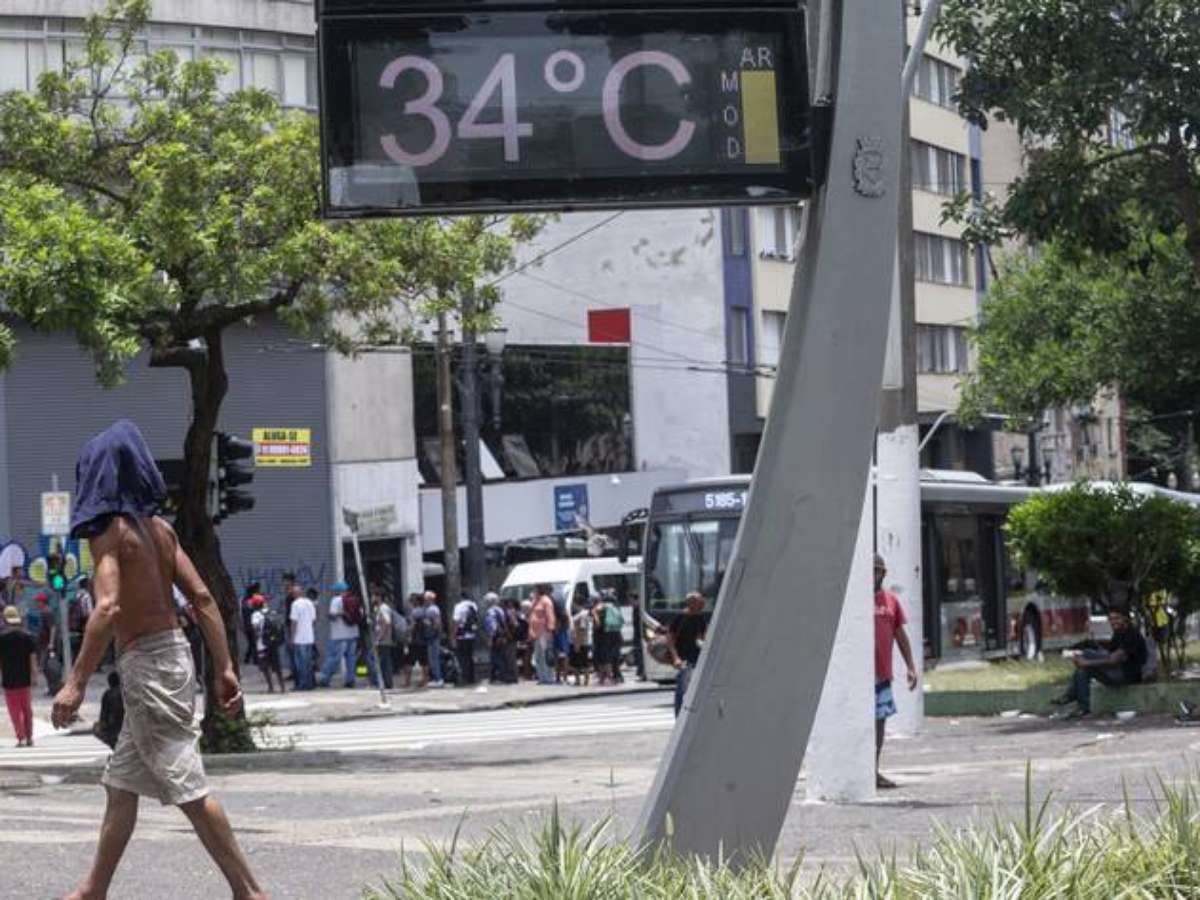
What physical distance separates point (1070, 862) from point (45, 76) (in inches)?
638

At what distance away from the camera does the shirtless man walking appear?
8.70m

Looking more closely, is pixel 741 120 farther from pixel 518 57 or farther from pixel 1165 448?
pixel 1165 448

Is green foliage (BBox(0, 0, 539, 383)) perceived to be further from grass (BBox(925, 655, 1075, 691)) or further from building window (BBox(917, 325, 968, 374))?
building window (BBox(917, 325, 968, 374))

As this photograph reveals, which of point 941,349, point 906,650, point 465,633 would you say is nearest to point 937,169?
point 941,349

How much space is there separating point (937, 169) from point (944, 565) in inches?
1272

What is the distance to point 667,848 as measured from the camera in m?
7.48

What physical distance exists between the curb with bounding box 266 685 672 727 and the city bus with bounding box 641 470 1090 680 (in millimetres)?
1236

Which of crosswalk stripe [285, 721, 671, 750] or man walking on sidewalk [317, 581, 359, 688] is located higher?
man walking on sidewalk [317, 581, 359, 688]

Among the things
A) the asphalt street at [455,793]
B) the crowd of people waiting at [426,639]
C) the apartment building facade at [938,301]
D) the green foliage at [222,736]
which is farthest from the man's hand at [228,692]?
the apartment building facade at [938,301]

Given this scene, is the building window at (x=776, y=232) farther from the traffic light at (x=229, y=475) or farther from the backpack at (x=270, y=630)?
the traffic light at (x=229, y=475)

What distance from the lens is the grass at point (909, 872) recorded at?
6.29 metres

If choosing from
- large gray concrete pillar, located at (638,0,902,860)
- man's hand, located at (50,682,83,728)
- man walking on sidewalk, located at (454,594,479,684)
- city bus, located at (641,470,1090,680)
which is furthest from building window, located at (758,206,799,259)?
large gray concrete pillar, located at (638,0,902,860)

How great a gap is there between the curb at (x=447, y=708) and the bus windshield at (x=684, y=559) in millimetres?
2403

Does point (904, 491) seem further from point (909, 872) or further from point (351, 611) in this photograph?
point (351, 611)
